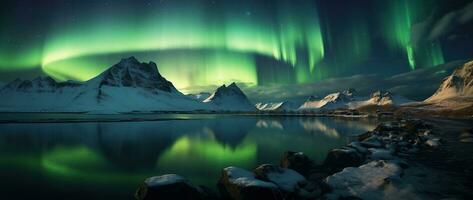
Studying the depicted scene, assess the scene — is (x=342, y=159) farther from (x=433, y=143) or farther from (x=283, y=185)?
(x=433, y=143)

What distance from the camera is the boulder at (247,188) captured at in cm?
1480

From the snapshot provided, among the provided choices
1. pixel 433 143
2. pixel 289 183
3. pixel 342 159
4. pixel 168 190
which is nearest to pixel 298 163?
pixel 342 159

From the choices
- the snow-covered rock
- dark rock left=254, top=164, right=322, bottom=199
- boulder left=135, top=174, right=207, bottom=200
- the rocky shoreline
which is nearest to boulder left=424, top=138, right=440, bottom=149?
the rocky shoreline

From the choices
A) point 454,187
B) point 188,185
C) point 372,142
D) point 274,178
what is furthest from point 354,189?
point 372,142

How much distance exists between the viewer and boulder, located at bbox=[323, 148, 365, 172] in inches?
939

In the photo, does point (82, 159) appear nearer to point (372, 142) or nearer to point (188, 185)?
point (188, 185)

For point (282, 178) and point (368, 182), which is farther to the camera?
point (368, 182)

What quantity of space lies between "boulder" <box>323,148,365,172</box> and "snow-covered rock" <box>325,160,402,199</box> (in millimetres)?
4122

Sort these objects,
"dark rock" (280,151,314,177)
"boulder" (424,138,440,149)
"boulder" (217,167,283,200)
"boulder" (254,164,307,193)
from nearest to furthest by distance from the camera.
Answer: "boulder" (217,167,283,200), "boulder" (254,164,307,193), "dark rock" (280,151,314,177), "boulder" (424,138,440,149)

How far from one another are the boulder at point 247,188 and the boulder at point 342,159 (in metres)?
9.59

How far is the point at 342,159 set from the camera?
24.3 m

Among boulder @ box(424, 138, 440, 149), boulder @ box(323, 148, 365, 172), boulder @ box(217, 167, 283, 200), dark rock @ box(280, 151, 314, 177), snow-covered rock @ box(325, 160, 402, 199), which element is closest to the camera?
boulder @ box(217, 167, 283, 200)

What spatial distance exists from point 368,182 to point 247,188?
6.89 meters

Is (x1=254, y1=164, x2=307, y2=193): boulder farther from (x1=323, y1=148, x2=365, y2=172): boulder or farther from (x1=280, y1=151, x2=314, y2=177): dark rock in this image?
(x1=323, y1=148, x2=365, y2=172): boulder
